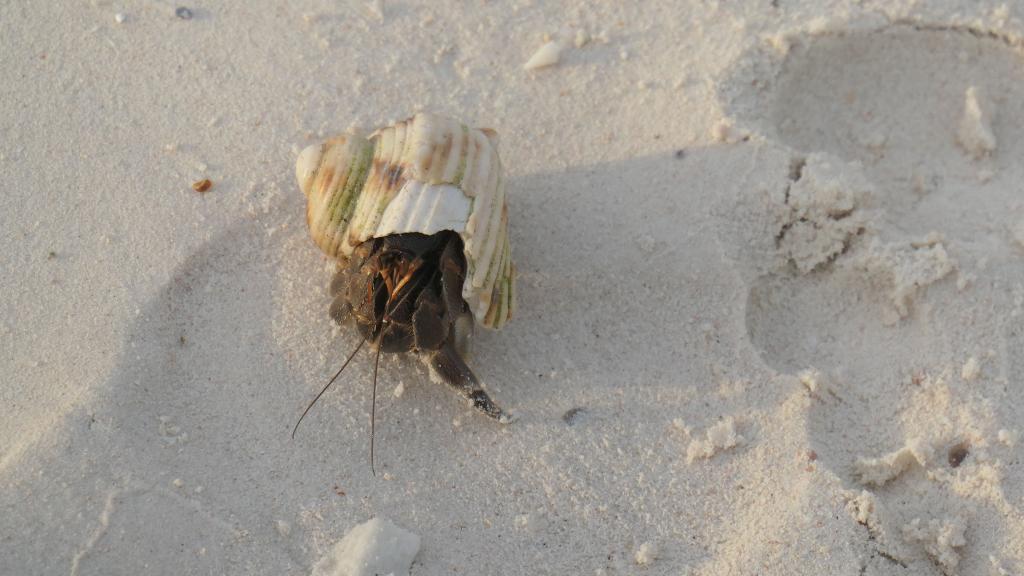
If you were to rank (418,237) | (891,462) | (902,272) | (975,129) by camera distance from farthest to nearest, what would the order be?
1. (975,129)
2. (902,272)
3. (418,237)
4. (891,462)

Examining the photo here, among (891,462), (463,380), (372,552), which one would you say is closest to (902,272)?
(891,462)

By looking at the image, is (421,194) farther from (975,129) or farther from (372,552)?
(975,129)

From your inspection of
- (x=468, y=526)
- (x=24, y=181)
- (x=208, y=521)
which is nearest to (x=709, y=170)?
(x=468, y=526)

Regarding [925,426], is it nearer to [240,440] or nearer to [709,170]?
[709,170]

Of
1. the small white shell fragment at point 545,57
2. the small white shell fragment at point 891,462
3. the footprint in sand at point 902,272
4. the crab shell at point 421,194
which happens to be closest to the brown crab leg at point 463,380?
the crab shell at point 421,194

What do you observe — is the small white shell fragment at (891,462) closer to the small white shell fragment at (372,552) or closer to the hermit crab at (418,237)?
the hermit crab at (418,237)

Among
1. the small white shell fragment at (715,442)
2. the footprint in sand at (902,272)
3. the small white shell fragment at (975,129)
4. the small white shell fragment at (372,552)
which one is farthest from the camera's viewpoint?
the small white shell fragment at (975,129)
